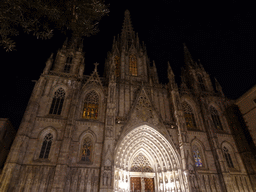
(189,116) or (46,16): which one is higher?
(189,116)

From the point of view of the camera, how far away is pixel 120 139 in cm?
1588

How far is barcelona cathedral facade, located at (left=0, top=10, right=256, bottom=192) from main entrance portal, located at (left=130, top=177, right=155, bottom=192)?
3.3 inches

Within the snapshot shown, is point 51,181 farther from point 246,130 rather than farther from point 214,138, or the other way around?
point 246,130

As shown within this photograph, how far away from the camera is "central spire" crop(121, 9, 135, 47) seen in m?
27.7

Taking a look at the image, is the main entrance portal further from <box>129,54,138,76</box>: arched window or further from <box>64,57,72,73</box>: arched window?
<box>64,57,72,73</box>: arched window

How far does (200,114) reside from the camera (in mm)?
20781

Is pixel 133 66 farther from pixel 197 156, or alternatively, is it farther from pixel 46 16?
pixel 46 16

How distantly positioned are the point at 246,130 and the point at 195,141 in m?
6.96

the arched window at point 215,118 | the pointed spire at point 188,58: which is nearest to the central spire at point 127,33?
the pointed spire at point 188,58

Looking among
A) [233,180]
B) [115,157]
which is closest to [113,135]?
[115,157]

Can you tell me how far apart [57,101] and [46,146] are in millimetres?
4925

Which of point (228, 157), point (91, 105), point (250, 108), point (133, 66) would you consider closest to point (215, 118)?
point (250, 108)

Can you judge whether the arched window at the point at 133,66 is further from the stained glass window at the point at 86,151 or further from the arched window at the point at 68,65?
the stained glass window at the point at 86,151

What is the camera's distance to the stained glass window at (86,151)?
14.9m
